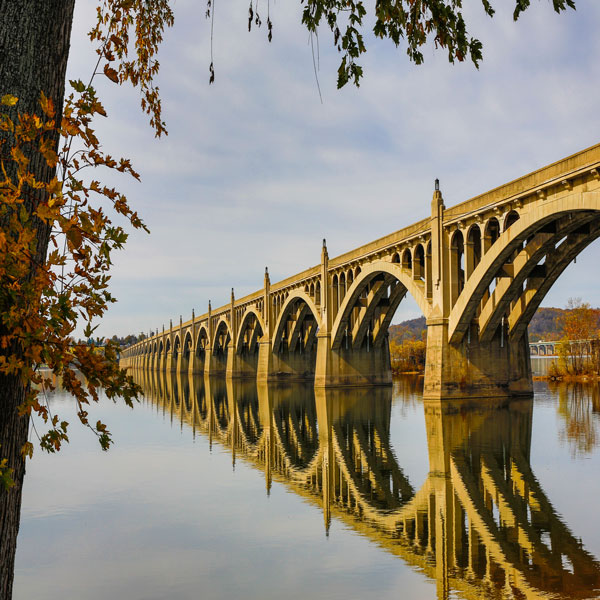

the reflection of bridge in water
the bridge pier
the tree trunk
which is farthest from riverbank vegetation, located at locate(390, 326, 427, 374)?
the tree trunk

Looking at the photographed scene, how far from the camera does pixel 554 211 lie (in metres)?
24.6

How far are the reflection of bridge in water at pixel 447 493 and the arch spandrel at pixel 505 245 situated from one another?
16.7ft

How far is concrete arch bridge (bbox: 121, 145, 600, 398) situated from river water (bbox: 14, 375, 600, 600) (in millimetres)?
8537

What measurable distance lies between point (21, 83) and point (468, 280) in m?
28.3

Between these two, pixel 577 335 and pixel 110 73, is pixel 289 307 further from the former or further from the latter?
pixel 110 73

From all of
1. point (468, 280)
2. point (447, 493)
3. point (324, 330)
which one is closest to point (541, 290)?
point (468, 280)

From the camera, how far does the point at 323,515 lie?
11219 mm

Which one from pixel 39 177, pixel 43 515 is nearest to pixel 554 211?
pixel 43 515

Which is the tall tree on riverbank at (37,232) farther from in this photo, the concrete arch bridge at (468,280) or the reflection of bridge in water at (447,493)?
the concrete arch bridge at (468,280)

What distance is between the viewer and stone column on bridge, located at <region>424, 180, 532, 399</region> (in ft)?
104

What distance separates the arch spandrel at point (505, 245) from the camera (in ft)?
77.3

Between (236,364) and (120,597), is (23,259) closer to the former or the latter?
(120,597)

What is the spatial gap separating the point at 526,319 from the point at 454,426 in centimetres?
1178

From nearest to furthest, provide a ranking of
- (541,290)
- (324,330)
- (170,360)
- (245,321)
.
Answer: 1. (541,290)
2. (324,330)
3. (245,321)
4. (170,360)
